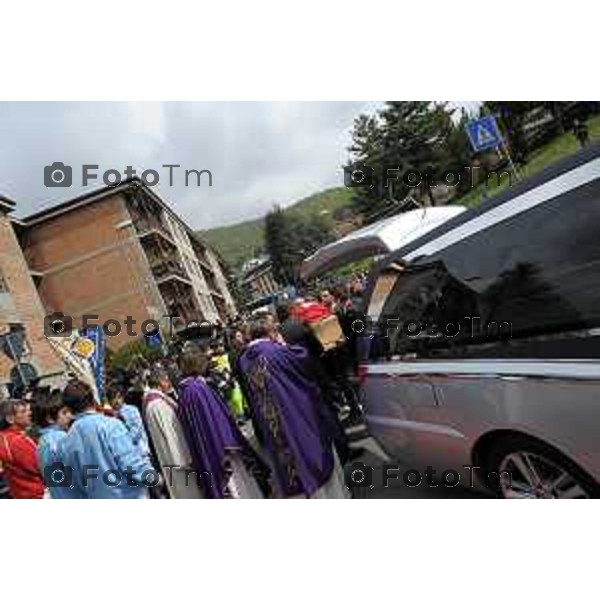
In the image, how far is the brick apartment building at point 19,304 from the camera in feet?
139

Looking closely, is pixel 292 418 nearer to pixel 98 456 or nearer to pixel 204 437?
pixel 204 437

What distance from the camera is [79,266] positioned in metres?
57.5

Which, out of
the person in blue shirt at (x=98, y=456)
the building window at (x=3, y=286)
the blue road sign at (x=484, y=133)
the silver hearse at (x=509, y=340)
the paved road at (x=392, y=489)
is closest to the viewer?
the silver hearse at (x=509, y=340)

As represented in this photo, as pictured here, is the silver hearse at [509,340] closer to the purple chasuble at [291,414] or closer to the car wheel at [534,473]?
the car wheel at [534,473]

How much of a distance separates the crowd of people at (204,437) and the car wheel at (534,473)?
149cm

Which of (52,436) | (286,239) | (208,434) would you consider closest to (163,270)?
(52,436)

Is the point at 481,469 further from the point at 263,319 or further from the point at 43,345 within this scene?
the point at 43,345

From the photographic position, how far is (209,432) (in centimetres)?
607

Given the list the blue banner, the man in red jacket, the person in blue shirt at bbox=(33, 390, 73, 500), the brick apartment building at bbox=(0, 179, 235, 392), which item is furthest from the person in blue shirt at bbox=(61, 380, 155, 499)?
the brick apartment building at bbox=(0, 179, 235, 392)

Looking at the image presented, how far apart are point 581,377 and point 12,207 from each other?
4839 centimetres

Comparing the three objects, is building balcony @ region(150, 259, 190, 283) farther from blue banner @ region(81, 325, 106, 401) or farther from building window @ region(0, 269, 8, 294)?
blue banner @ region(81, 325, 106, 401)

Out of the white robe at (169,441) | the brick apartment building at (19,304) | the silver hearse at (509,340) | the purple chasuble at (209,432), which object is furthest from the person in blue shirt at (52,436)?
the brick apartment building at (19,304)

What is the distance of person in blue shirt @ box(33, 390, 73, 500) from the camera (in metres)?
5.72

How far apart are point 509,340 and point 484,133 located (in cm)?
864
